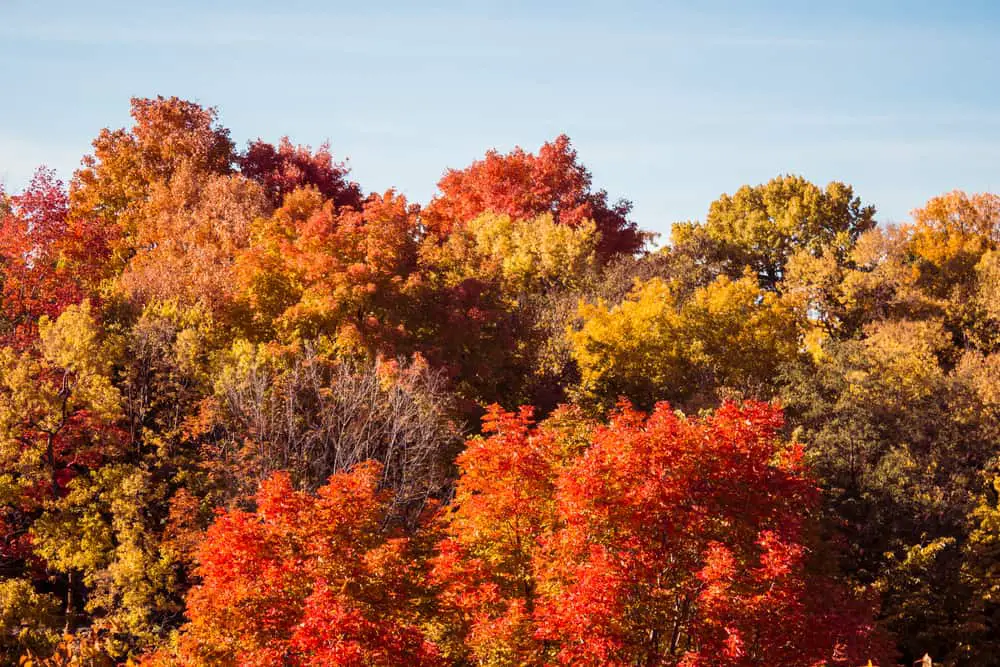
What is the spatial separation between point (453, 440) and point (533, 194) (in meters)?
29.6

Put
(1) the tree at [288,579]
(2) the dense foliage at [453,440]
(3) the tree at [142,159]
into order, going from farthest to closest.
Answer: (3) the tree at [142,159], (2) the dense foliage at [453,440], (1) the tree at [288,579]

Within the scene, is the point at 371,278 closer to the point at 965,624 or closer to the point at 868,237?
the point at 965,624

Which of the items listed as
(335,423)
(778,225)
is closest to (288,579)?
(335,423)

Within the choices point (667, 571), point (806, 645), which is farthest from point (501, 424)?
point (806, 645)

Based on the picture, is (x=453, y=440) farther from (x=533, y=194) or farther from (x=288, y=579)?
(x=533, y=194)

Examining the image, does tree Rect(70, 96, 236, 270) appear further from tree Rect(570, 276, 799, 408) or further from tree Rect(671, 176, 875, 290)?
tree Rect(671, 176, 875, 290)

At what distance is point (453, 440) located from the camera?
1184 inches

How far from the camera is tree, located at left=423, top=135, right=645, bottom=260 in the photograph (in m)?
57.1

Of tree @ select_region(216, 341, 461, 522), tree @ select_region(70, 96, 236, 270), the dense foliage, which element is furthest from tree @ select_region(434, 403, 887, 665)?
tree @ select_region(70, 96, 236, 270)

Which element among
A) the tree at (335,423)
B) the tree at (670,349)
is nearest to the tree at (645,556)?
the tree at (335,423)

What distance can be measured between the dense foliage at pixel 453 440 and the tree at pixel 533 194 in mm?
6128

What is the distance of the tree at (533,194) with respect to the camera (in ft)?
187

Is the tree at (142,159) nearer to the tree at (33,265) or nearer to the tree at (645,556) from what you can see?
the tree at (33,265)

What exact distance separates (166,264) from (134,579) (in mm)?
12057
